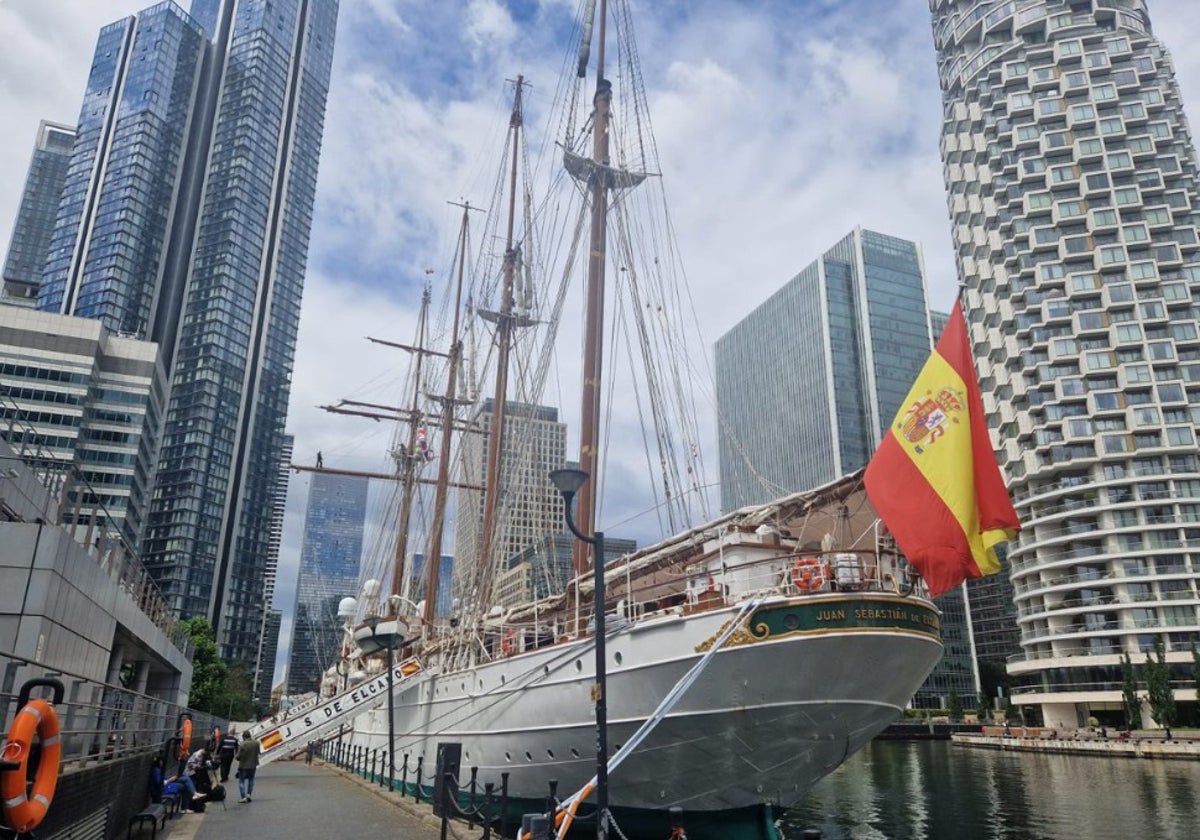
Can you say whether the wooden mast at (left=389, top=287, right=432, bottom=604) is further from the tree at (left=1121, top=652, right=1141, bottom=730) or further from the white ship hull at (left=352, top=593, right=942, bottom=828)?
the tree at (left=1121, top=652, right=1141, bottom=730)

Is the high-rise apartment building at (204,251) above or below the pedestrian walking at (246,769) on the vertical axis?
above

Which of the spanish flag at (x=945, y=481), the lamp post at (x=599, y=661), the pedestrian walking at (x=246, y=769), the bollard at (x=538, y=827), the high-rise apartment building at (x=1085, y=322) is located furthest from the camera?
the high-rise apartment building at (x=1085, y=322)

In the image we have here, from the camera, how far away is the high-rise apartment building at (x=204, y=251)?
380ft

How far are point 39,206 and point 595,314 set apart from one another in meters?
166

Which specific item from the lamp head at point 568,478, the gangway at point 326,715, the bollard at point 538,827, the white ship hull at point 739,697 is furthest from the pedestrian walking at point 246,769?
the lamp head at point 568,478

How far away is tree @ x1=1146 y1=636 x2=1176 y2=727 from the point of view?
51.3 metres

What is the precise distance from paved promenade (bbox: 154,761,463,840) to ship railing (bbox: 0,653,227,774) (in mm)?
1646

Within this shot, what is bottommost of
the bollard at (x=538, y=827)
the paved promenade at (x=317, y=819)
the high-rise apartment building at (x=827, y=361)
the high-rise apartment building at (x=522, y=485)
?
the paved promenade at (x=317, y=819)

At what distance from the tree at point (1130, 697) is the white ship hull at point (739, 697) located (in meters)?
49.6

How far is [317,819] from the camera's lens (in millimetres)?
14516

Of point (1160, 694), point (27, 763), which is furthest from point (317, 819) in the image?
point (1160, 694)

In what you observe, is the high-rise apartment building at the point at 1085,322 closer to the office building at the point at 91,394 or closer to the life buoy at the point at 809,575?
the life buoy at the point at 809,575

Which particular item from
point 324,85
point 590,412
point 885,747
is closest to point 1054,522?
point 885,747

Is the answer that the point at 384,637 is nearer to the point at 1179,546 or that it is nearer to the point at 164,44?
the point at 1179,546
